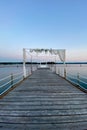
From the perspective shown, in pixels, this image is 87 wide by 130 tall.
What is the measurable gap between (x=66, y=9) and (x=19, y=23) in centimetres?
548

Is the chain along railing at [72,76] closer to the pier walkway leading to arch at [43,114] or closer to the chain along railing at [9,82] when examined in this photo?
the pier walkway leading to arch at [43,114]

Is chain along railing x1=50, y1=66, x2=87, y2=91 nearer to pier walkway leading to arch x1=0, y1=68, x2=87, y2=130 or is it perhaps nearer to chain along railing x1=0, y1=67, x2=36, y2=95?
pier walkway leading to arch x1=0, y1=68, x2=87, y2=130

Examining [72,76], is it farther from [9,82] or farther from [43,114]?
[43,114]

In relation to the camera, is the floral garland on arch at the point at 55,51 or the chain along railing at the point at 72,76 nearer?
the chain along railing at the point at 72,76

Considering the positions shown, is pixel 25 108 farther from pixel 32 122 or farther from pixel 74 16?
pixel 74 16

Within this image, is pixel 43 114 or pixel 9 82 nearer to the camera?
pixel 43 114

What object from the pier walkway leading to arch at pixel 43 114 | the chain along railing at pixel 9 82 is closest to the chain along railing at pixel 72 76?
the pier walkway leading to arch at pixel 43 114

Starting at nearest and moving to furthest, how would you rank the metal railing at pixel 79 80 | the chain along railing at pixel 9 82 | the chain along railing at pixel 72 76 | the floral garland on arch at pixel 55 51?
the chain along railing at pixel 9 82, the metal railing at pixel 79 80, the chain along railing at pixel 72 76, the floral garland on arch at pixel 55 51

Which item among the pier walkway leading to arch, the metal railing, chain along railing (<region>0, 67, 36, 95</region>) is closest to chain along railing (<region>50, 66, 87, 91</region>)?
the metal railing

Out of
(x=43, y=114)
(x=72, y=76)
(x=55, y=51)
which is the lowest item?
(x=43, y=114)

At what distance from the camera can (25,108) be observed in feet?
16.8

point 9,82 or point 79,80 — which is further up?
point 79,80

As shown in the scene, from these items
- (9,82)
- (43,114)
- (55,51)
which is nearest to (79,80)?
(9,82)

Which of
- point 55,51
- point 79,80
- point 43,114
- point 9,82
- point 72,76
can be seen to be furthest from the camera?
point 55,51
